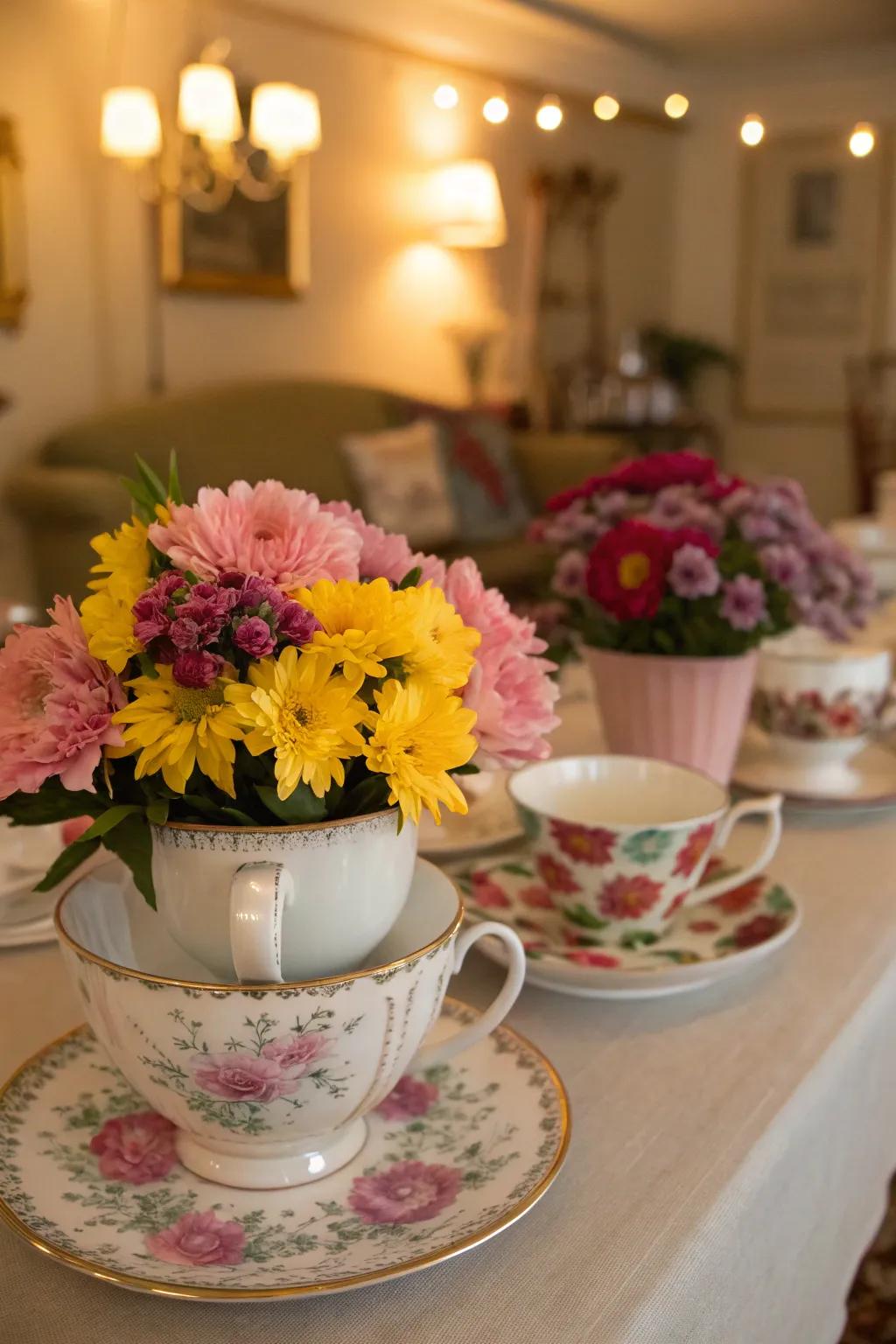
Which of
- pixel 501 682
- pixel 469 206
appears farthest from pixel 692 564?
pixel 469 206

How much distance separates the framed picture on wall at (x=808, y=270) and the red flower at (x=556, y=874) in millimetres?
5723

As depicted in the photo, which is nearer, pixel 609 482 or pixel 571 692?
pixel 609 482

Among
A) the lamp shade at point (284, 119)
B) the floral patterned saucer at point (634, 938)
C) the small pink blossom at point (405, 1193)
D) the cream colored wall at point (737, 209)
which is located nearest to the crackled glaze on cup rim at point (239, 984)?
the small pink blossom at point (405, 1193)

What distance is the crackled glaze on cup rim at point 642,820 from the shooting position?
2.49ft

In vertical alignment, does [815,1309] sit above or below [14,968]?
below

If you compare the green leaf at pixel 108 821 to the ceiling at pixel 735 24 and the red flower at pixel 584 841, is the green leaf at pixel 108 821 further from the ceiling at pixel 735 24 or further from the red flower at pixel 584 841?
the ceiling at pixel 735 24

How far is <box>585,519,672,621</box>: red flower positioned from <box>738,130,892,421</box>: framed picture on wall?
215 inches

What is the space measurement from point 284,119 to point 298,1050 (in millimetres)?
3483

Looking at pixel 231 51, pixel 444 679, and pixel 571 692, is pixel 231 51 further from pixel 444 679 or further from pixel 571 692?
pixel 444 679

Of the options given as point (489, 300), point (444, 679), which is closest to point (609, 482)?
A: point (444, 679)

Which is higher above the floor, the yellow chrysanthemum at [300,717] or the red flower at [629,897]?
the yellow chrysanthemum at [300,717]

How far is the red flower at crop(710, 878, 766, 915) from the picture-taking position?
0.85 metres

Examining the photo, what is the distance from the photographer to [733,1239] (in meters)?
0.58

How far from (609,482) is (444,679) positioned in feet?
1.99
